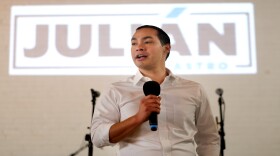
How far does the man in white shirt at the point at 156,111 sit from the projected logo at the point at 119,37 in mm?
1675

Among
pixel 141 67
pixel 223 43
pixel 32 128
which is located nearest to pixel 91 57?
pixel 32 128

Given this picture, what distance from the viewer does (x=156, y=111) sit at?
1.31m

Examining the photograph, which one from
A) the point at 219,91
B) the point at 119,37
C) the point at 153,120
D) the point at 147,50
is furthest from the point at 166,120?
the point at 119,37

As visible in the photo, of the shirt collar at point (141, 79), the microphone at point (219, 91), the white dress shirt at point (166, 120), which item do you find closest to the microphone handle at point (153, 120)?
the white dress shirt at point (166, 120)

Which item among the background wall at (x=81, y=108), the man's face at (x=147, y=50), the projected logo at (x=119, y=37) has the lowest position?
the background wall at (x=81, y=108)

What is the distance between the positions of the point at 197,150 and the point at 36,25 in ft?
7.85

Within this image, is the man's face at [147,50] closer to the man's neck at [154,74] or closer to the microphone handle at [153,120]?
the man's neck at [154,74]

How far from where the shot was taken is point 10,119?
11.2ft

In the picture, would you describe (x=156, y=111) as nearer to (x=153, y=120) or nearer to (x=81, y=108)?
(x=153, y=120)

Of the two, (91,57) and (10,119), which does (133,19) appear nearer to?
(91,57)

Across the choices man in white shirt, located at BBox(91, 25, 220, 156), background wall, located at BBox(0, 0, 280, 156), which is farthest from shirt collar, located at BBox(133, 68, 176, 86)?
background wall, located at BBox(0, 0, 280, 156)

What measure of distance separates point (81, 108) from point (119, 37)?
0.78 m

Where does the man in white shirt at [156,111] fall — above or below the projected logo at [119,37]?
below

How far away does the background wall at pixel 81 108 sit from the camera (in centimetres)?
336
